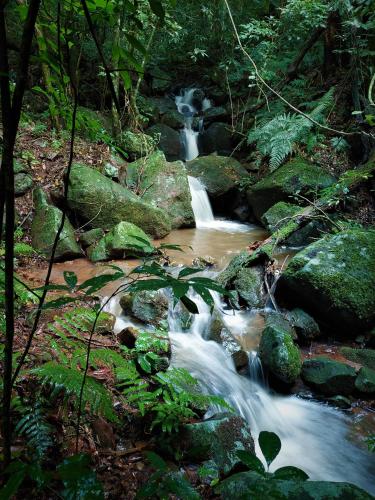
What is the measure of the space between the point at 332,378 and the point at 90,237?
15.2ft

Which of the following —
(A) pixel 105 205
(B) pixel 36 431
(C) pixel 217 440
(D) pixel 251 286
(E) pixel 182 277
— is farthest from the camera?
(A) pixel 105 205

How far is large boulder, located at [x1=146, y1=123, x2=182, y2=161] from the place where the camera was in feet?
39.9

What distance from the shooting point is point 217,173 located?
10.3 meters

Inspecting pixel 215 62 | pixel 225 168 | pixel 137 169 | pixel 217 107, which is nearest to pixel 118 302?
pixel 137 169

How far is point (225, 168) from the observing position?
10.5 meters

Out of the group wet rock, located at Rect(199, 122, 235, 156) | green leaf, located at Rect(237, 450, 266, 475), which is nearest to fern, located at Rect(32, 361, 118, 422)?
green leaf, located at Rect(237, 450, 266, 475)

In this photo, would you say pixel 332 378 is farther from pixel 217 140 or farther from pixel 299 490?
pixel 217 140

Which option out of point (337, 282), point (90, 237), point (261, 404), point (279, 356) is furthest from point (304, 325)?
point (90, 237)

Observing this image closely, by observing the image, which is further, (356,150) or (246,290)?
(356,150)

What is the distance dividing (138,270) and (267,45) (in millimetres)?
11324

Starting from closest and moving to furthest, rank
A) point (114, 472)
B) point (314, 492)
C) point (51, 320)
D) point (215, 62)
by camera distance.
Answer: point (314, 492) → point (114, 472) → point (51, 320) → point (215, 62)

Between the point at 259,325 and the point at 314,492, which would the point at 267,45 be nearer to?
the point at 259,325

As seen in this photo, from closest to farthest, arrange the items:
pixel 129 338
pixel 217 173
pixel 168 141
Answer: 1. pixel 129 338
2. pixel 217 173
3. pixel 168 141

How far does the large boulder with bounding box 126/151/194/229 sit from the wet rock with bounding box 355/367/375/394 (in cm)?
561
